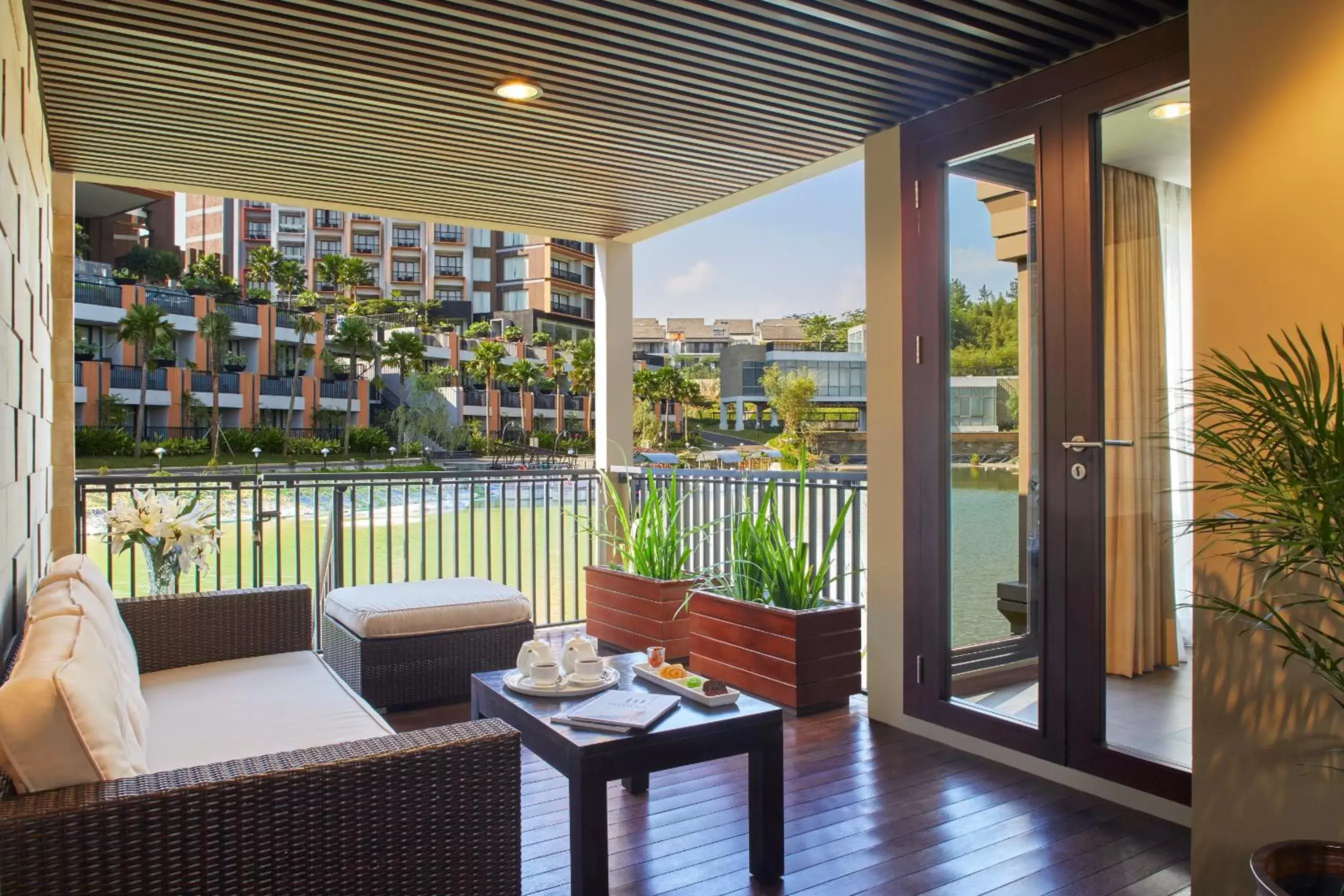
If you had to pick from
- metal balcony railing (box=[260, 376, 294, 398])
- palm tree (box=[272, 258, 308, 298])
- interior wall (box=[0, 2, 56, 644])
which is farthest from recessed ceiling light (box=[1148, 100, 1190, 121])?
palm tree (box=[272, 258, 308, 298])

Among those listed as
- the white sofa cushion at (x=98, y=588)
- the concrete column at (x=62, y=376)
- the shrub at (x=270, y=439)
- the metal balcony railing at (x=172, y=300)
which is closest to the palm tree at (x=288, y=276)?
the metal balcony railing at (x=172, y=300)

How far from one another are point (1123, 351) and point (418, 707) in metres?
3.12

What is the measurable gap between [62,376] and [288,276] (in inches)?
2087

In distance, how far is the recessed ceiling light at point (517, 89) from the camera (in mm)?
3391

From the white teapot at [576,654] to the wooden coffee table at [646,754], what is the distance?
0.16 meters

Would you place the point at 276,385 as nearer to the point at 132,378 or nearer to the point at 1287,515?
the point at 132,378

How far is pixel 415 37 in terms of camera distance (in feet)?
9.89

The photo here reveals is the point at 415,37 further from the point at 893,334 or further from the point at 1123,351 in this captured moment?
the point at 1123,351

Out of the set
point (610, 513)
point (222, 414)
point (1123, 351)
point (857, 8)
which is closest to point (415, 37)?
point (857, 8)

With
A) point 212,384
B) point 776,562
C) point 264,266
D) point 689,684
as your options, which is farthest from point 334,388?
point 689,684

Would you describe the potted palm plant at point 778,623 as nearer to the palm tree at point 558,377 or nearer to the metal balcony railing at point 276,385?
the metal balcony railing at point 276,385

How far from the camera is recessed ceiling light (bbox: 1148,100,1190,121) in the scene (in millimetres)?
2844

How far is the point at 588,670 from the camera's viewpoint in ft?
9.04

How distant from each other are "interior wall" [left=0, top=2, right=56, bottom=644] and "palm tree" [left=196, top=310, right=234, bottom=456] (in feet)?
145
